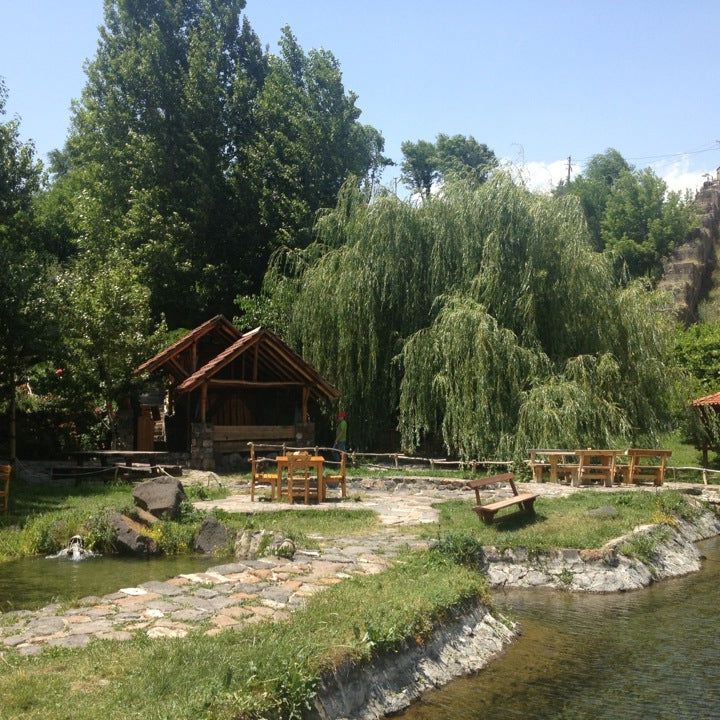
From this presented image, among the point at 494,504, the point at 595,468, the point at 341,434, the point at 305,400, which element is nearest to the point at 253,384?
the point at 305,400

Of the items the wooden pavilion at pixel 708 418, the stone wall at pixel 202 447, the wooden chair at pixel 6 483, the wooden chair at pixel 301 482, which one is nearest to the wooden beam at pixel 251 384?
the stone wall at pixel 202 447

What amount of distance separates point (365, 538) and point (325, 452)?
12.4m

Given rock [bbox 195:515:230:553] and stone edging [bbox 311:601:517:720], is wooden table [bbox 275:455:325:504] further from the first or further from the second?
stone edging [bbox 311:601:517:720]

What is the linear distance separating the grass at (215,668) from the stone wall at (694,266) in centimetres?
3297

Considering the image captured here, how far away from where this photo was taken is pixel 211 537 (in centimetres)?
1291

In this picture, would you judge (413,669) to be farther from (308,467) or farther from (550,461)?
(550,461)

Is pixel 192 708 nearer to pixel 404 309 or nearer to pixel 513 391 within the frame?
pixel 513 391

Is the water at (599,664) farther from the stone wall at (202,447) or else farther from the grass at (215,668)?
the stone wall at (202,447)

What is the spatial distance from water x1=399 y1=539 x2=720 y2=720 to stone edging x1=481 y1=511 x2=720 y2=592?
0.31 m

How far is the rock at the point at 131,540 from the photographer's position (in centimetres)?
1272

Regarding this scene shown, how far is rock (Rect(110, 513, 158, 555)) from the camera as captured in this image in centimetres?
1272

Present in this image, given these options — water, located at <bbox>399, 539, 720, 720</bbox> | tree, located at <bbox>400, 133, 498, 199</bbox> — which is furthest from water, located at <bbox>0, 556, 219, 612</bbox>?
tree, located at <bbox>400, 133, 498, 199</bbox>

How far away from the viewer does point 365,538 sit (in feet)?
41.5

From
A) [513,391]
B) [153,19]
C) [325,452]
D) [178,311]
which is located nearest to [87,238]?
[178,311]
